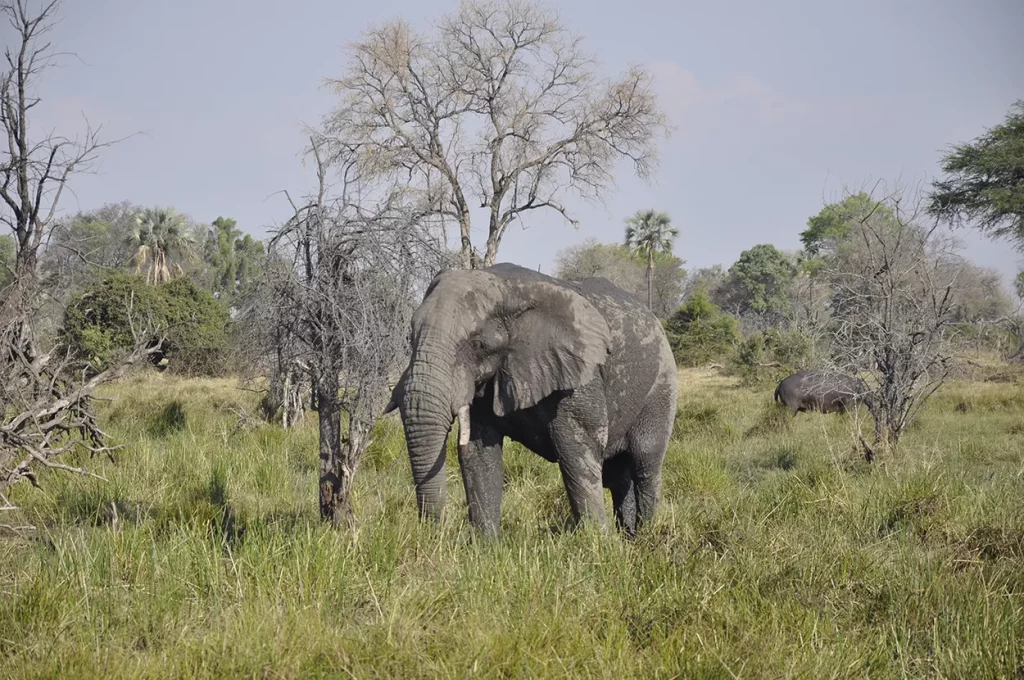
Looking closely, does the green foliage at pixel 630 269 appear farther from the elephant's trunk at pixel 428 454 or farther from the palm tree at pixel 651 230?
the elephant's trunk at pixel 428 454

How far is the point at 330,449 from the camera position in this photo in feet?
18.9

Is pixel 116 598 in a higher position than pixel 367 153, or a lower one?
lower

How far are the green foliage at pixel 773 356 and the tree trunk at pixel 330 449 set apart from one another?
48.6 ft

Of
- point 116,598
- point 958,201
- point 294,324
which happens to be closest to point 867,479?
point 294,324

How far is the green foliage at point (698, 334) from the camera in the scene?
91.2 feet

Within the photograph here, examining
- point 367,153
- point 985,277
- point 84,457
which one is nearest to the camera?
point 84,457

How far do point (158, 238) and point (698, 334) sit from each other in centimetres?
2220

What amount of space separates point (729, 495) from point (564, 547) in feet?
8.08

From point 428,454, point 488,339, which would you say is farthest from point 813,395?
point 428,454

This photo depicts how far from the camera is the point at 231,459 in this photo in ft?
24.3

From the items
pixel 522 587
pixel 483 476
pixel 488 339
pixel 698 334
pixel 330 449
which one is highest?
pixel 698 334

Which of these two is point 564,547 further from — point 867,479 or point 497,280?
point 867,479

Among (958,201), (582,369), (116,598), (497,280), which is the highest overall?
(958,201)

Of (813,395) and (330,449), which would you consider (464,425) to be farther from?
(813,395)
